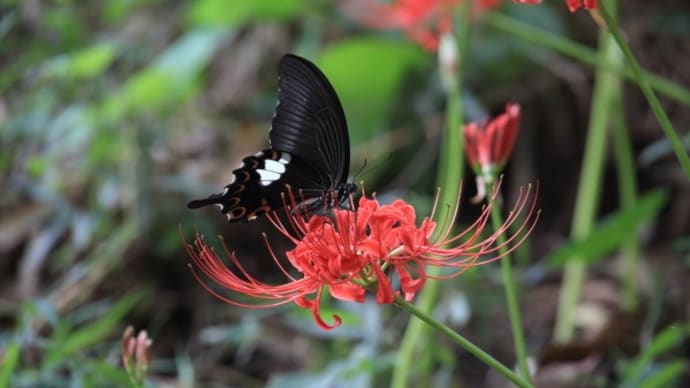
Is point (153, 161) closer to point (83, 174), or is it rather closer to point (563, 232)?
point (83, 174)

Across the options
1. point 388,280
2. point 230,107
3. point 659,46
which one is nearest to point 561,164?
point 659,46

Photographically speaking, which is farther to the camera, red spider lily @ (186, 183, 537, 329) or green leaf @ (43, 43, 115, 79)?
green leaf @ (43, 43, 115, 79)

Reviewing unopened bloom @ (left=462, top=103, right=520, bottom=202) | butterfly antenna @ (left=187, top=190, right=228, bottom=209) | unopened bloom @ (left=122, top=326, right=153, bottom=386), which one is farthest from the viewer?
unopened bloom @ (left=462, top=103, right=520, bottom=202)

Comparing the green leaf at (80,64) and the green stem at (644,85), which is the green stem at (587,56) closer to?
the green stem at (644,85)

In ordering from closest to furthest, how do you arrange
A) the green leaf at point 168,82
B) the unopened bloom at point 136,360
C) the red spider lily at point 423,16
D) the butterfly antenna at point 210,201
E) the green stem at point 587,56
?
the butterfly antenna at point 210,201, the unopened bloom at point 136,360, the green stem at point 587,56, the red spider lily at point 423,16, the green leaf at point 168,82

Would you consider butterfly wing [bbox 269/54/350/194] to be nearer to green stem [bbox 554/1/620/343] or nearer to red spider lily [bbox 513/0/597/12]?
red spider lily [bbox 513/0/597/12]

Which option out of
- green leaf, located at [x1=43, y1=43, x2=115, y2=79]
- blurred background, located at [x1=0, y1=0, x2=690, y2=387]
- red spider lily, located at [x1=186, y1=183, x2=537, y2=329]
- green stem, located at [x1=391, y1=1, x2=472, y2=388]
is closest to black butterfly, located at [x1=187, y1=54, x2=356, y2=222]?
red spider lily, located at [x1=186, y1=183, x2=537, y2=329]

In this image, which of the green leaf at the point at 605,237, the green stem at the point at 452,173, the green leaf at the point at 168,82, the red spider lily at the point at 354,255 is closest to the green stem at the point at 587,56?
the green stem at the point at 452,173
